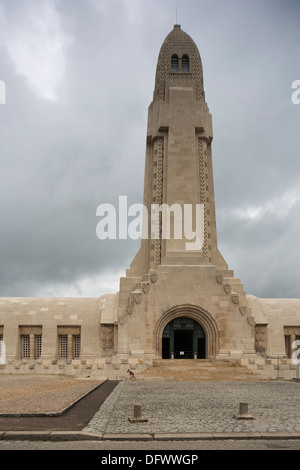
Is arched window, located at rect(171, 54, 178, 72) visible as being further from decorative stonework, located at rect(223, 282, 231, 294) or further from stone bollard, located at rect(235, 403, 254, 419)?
stone bollard, located at rect(235, 403, 254, 419)

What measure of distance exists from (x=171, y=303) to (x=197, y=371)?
6813 millimetres

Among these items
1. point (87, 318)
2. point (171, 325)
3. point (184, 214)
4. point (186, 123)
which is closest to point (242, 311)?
point (171, 325)

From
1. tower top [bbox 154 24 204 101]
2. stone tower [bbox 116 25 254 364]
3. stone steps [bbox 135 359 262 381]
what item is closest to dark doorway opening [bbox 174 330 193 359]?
stone tower [bbox 116 25 254 364]

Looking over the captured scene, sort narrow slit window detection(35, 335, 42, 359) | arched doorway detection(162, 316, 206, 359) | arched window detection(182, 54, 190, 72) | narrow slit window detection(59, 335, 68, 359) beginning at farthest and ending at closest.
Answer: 1. arched window detection(182, 54, 190, 72)
2. narrow slit window detection(35, 335, 42, 359)
3. narrow slit window detection(59, 335, 68, 359)
4. arched doorway detection(162, 316, 206, 359)

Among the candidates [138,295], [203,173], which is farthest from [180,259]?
[203,173]

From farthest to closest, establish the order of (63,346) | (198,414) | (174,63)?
(174,63) → (63,346) → (198,414)

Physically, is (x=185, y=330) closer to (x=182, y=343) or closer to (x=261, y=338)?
(x=182, y=343)

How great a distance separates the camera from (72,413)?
1155 cm

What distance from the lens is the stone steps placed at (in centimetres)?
2608

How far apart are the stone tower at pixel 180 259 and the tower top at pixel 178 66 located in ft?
0.31

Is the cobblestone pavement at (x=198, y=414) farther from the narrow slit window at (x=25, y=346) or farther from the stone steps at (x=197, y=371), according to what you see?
the narrow slit window at (x=25, y=346)

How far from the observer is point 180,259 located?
3547 centimetres

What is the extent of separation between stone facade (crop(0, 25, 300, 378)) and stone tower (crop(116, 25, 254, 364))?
0.08m
